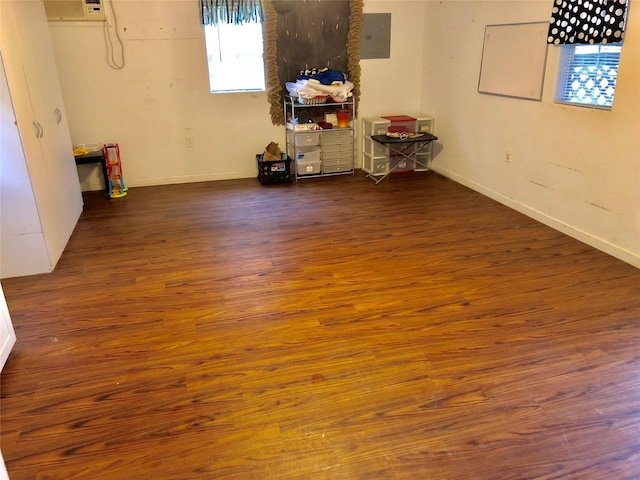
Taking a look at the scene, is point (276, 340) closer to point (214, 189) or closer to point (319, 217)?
point (319, 217)

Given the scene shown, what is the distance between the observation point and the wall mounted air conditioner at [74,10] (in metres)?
4.40

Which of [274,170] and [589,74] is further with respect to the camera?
[274,170]

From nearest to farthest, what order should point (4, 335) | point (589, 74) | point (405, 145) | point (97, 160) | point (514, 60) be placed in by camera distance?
point (4, 335)
point (589, 74)
point (514, 60)
point (97, 160)
point (405, 145)

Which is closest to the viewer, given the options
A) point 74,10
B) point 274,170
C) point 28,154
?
point 28,154

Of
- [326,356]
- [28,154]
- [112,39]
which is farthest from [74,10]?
[326,356]

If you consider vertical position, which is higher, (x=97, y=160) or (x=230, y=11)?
(x=230, y=11)

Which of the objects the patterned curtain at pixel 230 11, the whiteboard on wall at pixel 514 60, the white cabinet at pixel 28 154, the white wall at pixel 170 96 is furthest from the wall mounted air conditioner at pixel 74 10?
the whiteboard on wall at pixel 514 60

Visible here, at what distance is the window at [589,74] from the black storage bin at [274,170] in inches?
Result: 103

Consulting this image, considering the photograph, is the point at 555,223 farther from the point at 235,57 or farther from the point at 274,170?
the point at 235,57

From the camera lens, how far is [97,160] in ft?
15.2

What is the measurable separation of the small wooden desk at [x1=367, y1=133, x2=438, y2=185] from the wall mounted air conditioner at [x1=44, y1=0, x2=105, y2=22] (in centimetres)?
285

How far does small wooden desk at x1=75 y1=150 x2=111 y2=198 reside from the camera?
459 centimetres

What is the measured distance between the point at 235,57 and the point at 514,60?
269cm

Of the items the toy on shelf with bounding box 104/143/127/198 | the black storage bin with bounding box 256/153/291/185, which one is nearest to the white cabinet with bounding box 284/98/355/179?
the black storage bin with bounding box 256/153/291/185
